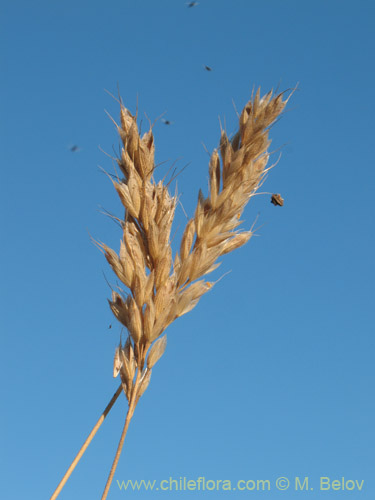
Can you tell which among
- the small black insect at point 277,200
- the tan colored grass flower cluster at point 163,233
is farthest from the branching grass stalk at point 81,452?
the small black insect at point 277,200

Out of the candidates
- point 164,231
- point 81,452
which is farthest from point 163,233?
point 81,452

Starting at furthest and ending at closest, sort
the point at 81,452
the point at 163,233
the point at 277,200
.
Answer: the point at 277,200
the point at 163,233
the point at 81,452

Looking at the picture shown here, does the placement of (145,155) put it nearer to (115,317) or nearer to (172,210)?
(172,210)

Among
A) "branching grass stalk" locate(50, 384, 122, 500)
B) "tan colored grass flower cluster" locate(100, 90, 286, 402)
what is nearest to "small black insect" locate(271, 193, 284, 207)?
"tan colored grass flower cluster" locate(100, 90, 286, 402)

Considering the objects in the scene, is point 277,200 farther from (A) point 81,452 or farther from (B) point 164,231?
(A) point 81,452

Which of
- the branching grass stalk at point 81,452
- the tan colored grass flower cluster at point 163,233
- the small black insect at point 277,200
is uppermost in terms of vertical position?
the small black insect at point 277,200

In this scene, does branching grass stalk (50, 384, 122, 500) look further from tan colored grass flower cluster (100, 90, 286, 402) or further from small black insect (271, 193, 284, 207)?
small black insect (271, 193, 284, 207)

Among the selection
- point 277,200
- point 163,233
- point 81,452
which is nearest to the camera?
point 81,452

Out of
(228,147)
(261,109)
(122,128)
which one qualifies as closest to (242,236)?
(228,147)

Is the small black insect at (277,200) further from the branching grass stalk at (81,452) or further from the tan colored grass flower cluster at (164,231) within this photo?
the branching grass stalk at (81,452)

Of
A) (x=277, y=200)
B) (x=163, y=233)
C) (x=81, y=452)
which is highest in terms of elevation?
(x=277, y=200)

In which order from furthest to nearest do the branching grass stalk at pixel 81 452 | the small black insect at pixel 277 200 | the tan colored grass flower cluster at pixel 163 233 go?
the small black insect at pixel 277 200, the tan colored grass flower cluster at pixel 163 233, the branching grass stalk at pixel 81 452

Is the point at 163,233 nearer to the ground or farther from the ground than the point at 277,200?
nearer to the ground

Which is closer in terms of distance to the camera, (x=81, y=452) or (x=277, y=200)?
(x=81, y=452)
